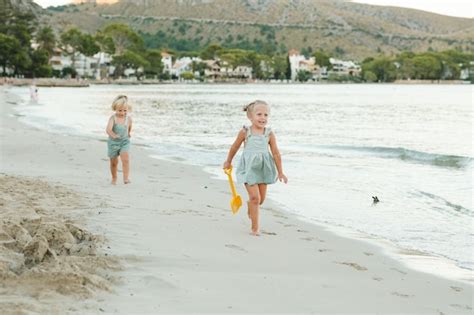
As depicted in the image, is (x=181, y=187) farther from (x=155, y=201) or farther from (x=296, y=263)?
(x=296, y=263)

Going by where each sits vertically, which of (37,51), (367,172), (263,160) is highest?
(37,51)

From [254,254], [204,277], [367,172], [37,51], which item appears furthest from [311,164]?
[37,51]

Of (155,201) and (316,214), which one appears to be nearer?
(155,201)

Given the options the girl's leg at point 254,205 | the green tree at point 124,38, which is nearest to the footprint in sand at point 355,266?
the girl's leg at point 254,205

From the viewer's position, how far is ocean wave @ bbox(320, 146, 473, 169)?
1587 cm

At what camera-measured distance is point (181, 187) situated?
372 inches

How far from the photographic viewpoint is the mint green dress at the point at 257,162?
20.7 feet

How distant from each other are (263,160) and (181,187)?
3327mm

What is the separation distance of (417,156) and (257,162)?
1211cm

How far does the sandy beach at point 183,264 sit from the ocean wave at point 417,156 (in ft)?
29.6

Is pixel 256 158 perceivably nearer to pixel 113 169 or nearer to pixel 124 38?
pixel 113 169

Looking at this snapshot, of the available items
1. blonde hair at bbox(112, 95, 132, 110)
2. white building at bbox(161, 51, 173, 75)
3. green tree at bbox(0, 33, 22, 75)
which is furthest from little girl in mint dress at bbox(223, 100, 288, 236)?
white building at bbox(161, 51, 173, 75)

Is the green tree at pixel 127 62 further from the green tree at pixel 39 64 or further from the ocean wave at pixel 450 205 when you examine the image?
the ocean wave at pixel 450 205

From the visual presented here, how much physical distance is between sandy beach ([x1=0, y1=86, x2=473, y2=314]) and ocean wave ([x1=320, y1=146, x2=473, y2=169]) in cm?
903
